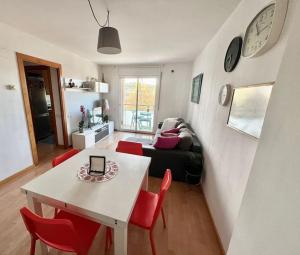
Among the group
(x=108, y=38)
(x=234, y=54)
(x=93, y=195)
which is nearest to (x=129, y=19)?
(x=108, y=38)

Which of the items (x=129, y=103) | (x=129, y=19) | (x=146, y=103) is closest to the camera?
(x=129, y=19)

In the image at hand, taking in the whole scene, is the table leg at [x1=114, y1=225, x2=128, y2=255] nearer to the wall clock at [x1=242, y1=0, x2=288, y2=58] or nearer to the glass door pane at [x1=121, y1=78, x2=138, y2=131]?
the wall clock at [x1=242, y1=0, x2=288, y2=58]

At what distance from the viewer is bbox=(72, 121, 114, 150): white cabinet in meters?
3.66

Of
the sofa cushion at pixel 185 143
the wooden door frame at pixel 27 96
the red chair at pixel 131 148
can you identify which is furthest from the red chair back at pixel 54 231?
the wooden door frame at pixel 27 96

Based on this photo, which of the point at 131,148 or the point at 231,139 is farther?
the point at 131,148

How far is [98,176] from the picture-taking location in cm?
132

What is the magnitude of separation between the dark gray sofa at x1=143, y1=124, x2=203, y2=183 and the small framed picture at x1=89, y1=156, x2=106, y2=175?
124 cm

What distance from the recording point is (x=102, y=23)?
1.99 metres

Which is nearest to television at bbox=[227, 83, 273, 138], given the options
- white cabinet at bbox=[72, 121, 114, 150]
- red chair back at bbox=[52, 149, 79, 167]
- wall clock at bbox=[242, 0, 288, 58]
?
wall clock at bbox=[242, 0, 288, 58]

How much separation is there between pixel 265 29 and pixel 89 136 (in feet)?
12.7

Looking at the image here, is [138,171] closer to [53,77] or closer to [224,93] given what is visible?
[224,93]

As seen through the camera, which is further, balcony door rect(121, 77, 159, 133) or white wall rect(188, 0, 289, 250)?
balcony door rect(121, 77, 159, 133)

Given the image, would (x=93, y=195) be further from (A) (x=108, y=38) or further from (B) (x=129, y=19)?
(B) (x=129, y=19)

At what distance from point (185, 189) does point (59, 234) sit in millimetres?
1951
